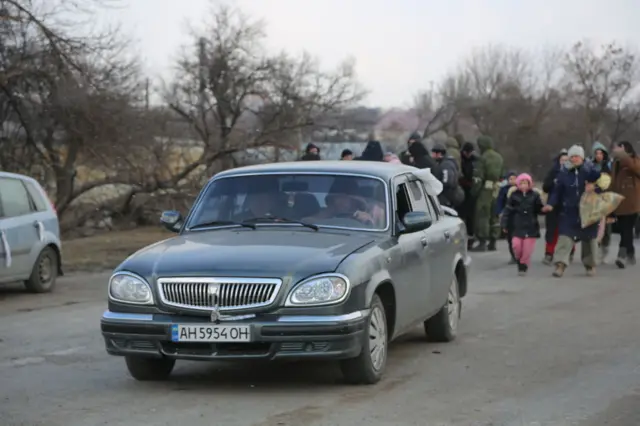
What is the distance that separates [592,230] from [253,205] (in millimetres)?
9159

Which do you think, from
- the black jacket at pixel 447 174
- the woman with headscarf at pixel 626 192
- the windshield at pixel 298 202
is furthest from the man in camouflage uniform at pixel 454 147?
the windshield at pixel 298 202

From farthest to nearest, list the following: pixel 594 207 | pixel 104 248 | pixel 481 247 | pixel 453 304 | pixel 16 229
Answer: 1. pixel 104 248
2. pixel 481 247
3. pixel 594 207
4. pixel 16 229
5. pixel 453 304

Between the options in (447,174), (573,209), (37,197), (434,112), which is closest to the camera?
(37,197)

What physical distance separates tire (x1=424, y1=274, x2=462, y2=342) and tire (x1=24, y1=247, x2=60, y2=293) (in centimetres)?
658

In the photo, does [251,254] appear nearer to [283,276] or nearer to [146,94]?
[283,276]

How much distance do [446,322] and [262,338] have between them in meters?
3.21

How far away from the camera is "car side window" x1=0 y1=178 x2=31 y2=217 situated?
47.5 feet

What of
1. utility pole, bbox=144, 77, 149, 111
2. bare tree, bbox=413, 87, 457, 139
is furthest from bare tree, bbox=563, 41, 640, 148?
utility pole, bbox=144, 77, 149, 111

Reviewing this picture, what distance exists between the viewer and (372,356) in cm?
794

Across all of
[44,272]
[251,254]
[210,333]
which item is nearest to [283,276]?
[251,254]

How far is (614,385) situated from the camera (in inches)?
320

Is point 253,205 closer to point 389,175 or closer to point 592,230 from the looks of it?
point 389,175

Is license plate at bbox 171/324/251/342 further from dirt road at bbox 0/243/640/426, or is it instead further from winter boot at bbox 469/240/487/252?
winter boot at bbox 469/240/487/252

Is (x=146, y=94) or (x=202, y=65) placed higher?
(x=202, y=65)
